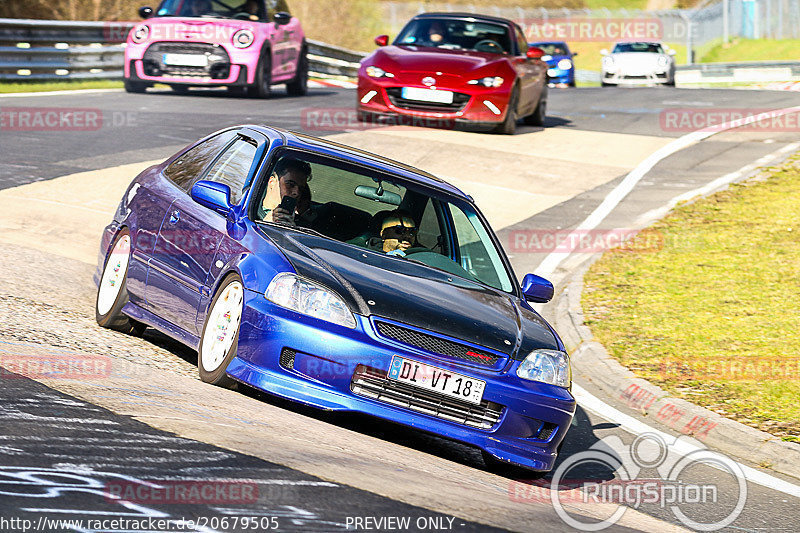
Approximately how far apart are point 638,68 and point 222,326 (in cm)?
3105

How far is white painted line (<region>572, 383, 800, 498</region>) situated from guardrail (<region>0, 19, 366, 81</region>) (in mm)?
16664

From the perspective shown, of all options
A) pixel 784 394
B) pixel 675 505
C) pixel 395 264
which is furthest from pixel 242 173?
pixel 784 394

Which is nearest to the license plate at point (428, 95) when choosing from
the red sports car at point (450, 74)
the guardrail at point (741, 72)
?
the red sports car at point (450, 74)

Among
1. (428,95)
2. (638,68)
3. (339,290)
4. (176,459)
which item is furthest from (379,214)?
(638,68)

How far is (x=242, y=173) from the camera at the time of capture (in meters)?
7.32

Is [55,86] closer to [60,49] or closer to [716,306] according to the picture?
[60,49]

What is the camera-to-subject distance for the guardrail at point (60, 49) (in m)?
22.4

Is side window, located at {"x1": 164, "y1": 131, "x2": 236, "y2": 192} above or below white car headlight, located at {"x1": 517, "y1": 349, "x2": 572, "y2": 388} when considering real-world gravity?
above

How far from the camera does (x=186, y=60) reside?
2039 cm

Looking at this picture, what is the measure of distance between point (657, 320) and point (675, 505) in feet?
14.1

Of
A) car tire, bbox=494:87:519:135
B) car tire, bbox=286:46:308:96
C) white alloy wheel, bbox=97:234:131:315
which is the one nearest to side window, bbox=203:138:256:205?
white alloy wheel, bbox=97:234:131:315

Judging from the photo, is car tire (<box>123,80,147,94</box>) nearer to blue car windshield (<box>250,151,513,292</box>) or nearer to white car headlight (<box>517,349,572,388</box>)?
blue car windshield (<box>250,151,513,292</box>)

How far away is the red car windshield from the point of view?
62.7 feet

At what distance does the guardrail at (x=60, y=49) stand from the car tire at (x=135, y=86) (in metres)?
2.14
